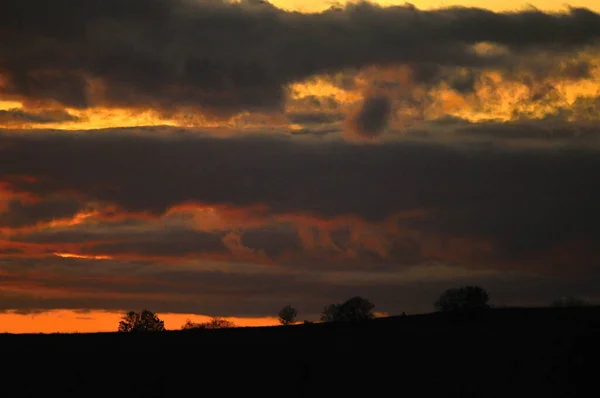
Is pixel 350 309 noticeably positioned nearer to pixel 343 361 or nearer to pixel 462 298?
pixel 462 298

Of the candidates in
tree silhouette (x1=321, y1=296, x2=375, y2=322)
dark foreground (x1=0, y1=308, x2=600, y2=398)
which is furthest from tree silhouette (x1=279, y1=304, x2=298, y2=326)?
dark foreground (x1=0, y1=308, x2=600, y2=398)

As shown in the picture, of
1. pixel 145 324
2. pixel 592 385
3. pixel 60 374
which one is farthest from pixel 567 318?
pixel 145 324

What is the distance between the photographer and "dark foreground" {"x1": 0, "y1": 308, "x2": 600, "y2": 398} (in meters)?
41.7

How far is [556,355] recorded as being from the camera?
4234 cm

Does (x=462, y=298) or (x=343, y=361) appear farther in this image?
(x=462, y=298)

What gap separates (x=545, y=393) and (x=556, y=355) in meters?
Answer: 3.19

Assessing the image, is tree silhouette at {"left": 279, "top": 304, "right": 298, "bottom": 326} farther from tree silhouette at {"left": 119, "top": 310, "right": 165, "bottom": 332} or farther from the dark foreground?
the dark foreground

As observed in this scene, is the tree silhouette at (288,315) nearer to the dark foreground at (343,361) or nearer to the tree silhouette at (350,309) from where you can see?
the tree silhouette at (350,309)

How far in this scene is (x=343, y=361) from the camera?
151 ft

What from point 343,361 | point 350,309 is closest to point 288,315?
point 350,309

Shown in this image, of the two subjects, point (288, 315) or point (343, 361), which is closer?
point (343, 361)

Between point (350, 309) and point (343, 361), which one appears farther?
point (350, 309)

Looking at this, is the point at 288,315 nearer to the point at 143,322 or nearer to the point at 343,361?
the point at 143,322

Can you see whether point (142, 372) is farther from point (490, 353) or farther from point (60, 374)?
point (490, 353)
